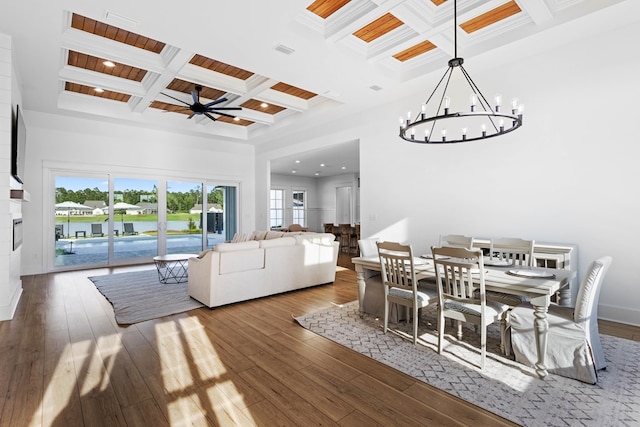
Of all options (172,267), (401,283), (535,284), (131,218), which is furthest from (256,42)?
(131,218)

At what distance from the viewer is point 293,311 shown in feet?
13.5

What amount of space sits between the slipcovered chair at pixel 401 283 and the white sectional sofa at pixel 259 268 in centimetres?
197

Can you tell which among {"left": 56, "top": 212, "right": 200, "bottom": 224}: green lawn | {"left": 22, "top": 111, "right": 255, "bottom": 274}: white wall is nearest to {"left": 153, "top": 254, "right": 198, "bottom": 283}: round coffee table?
{"left": 56, "top": 212, "right": 200, "bottom": 224}: green lawn

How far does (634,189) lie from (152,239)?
9.06 m

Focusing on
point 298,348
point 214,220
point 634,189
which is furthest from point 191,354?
point 214,220

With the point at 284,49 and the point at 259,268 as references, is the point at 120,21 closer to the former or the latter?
the point at 284,49

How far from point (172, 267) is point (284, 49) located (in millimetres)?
5115

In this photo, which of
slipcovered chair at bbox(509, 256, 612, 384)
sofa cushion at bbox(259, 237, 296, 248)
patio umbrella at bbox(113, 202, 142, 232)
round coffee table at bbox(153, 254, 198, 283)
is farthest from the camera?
patio umbrella at bbox(113, 202, 142, 232)

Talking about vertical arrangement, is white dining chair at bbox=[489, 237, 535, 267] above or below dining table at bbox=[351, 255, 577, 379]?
above

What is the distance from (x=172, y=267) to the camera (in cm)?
688

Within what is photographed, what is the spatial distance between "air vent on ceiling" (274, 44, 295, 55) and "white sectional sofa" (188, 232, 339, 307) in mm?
2567

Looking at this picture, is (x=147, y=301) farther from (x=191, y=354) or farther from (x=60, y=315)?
(x=191, y=354)

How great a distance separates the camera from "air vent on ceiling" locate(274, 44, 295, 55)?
396cm

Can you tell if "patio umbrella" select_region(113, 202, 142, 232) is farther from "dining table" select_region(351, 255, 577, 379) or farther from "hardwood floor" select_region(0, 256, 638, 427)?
"dining table" select_region(351, 255, 577, 379)
